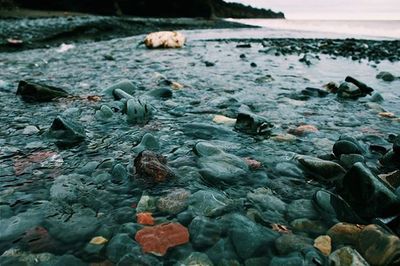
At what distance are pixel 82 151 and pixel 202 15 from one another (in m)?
54.3

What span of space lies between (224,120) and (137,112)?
0.91 meters

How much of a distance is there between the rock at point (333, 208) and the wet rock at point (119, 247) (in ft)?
3.40

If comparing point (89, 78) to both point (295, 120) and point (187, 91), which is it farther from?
point (295, 120)

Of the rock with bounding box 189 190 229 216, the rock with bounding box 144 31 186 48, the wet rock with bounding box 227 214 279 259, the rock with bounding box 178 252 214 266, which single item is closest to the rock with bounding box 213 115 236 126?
the rock with bounding box 189 190 229 216

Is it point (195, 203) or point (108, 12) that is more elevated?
point (195, 203)

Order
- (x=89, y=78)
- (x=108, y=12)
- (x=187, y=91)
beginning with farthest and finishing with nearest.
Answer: (x=108, y=12), (x=89, y=78), (x=187, y=91)

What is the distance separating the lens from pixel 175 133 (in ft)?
10.6

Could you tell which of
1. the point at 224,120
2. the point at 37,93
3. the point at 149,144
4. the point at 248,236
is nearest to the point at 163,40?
the point at 37,93

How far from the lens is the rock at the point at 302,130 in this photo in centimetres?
334

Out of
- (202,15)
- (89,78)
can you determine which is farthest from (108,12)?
(89,78)

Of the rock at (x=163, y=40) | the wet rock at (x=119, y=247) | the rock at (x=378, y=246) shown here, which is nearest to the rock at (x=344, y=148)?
the rock at (x=378, y=246)

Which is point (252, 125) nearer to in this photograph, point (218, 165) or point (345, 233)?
point (218, 165)

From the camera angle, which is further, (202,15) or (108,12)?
(202,15)

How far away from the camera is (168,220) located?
6.07ft
